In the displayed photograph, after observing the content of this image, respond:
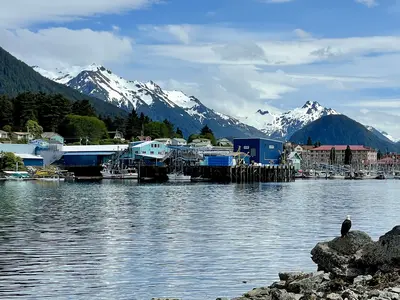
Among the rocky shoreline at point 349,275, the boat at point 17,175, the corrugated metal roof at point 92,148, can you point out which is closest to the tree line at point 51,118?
the corrugated metal roof at point 92,148

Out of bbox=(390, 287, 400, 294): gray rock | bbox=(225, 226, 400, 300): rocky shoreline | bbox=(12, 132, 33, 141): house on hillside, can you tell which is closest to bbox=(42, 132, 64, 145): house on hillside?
bbox=(12, 132, 33, 141): house on hillside

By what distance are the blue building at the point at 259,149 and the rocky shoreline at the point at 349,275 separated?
14182 centimetres

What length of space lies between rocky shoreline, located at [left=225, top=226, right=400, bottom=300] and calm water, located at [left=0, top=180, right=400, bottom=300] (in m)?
3.16

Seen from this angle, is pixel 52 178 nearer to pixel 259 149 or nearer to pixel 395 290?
pixel 259 149

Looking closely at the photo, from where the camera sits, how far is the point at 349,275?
2161cm

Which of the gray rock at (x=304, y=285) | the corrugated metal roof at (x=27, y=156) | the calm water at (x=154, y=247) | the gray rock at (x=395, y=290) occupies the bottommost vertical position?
the calm water at (x=154, y=247)

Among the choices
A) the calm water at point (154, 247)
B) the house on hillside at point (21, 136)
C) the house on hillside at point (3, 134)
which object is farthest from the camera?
the house on hillside at point (21, 136)

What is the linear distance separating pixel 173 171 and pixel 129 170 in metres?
9.37

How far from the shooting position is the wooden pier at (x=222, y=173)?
143 metres

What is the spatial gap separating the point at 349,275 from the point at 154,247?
1445cm

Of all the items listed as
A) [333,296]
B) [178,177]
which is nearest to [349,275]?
[333,296]

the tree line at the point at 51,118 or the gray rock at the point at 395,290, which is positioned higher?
the tree line at the point at 51,118

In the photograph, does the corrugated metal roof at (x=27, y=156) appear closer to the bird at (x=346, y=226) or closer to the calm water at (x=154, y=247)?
the calm water at (x=154, y=247)

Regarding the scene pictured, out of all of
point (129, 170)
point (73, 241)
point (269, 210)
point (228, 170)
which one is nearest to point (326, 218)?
point (269, 210)
